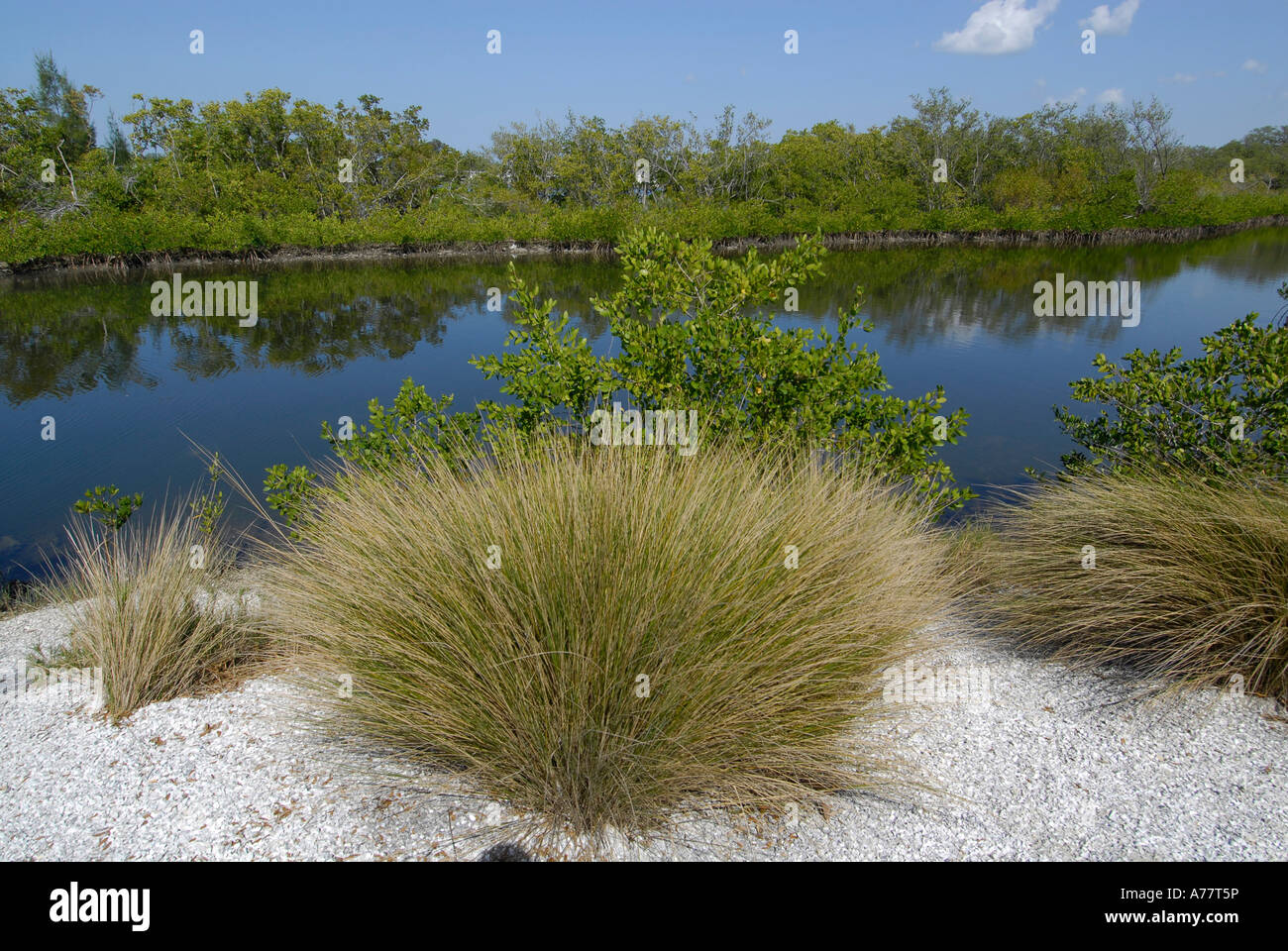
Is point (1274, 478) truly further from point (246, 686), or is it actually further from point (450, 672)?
point (246, 686)

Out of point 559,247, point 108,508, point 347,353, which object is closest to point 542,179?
point 559,247

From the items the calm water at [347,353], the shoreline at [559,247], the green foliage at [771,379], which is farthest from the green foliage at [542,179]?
the green foliage at [771,379]

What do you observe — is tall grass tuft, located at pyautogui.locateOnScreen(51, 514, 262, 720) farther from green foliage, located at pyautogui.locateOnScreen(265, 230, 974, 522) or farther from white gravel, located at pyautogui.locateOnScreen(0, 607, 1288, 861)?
green foliage, located at pyautogui.locateOnScreen(265, 230, 974, 522)

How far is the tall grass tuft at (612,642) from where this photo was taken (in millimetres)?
2650

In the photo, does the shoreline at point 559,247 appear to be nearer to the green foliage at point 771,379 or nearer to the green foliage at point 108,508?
the green foliage at point 771,379

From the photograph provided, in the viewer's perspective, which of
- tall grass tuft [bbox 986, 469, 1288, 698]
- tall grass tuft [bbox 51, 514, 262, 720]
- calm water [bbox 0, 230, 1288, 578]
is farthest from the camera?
calm water [bbox 0, 230, 1288, 578]

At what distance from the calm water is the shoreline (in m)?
2.93

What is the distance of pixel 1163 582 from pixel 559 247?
42.1 metres

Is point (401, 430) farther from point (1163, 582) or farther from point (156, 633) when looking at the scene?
point (1163, 582)

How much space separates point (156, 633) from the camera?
12.7 feet

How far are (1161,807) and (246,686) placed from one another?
4085mm

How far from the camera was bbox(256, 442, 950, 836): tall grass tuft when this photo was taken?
8.70 ft

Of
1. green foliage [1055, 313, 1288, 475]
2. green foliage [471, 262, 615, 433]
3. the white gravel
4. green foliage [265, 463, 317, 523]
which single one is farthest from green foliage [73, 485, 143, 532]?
green foliage [1055, 313, 1288, 475]

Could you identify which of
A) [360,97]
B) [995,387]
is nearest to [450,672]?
[995,387]
